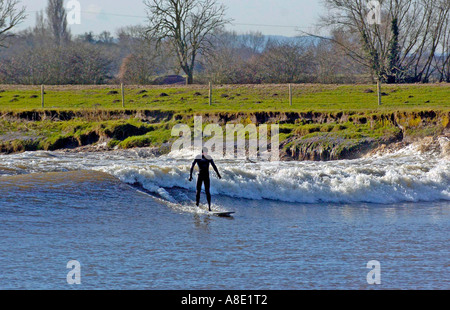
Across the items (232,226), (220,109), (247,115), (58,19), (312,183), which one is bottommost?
(232,226)

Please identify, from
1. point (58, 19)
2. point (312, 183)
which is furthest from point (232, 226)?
point (58, 19)

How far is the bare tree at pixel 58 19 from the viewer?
9306cm

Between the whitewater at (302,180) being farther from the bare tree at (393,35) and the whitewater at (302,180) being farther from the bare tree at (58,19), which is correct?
the bare tree at (58,19)

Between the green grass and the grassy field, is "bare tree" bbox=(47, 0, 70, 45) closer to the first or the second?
the green grass

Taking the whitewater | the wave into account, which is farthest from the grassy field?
the wave

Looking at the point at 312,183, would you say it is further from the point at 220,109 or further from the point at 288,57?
the point at 288,57

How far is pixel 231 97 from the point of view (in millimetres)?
37875

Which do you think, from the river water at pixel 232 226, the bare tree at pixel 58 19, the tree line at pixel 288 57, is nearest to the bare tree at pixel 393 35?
the tree line at pixel 288 57

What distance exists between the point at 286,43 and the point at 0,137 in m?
33.8

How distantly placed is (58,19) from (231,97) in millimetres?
64033

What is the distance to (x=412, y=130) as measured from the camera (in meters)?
25.4

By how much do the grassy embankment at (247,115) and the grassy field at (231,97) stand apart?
0.05 metres

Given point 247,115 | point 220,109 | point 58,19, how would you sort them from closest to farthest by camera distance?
point 247,115
point 220,109
point 58,19
